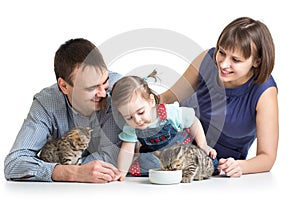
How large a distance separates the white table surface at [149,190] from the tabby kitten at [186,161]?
44 mm

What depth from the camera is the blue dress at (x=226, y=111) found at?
8.89ft

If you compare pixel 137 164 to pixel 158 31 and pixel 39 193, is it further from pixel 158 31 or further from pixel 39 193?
pixel 158 31

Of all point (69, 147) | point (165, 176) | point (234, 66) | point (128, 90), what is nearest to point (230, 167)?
point (165, 176)

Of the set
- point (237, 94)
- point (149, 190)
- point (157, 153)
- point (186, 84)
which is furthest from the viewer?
point (186, 84)

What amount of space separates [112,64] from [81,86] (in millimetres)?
248

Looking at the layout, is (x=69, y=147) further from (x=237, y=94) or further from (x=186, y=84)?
(x=237, y=94)

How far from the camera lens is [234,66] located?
258 centimetres

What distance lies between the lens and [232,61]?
8.46 feet

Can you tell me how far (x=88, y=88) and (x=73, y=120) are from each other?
22 centimetres

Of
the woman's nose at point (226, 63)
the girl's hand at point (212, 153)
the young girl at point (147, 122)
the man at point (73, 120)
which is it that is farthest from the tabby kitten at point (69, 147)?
the woman's nose at point (226, 63)

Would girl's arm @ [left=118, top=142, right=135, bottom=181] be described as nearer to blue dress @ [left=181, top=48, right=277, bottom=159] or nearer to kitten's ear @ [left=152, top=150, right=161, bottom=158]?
kitten's ear @ [left=152, top=150, right=161, bottom=158]

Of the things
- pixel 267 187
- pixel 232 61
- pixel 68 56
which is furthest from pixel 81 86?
pixel 267 187

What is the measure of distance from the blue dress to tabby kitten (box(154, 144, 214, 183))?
0.32 m

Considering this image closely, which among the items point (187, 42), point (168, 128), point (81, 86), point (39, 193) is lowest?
point (39, 193)
